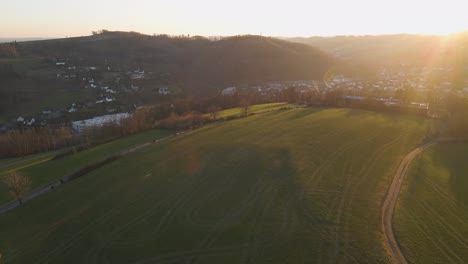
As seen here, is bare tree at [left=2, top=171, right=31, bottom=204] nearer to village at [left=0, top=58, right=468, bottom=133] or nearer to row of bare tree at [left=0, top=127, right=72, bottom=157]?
row of bare tree at [left=0, top=127, right=72, bottom=157]

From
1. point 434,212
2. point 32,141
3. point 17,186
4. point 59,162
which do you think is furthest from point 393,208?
point 32,141

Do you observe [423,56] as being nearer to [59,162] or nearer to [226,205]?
[226,205]

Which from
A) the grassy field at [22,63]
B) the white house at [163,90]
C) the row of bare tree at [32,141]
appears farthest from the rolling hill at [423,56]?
the grassy field at [22,63]

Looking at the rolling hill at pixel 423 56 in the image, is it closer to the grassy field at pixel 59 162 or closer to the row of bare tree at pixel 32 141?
the grassy field at pixel 59 162

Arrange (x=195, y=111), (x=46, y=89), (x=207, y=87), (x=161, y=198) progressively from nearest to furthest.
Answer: (x=161, y=198)
(x=195, y=111)
(x=46, y=89)
(x=207, y=87)

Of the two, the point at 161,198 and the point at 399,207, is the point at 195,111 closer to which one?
the point at 161,198

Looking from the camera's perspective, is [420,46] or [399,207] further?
[420,46]

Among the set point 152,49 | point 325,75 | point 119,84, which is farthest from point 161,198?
point 152,49
